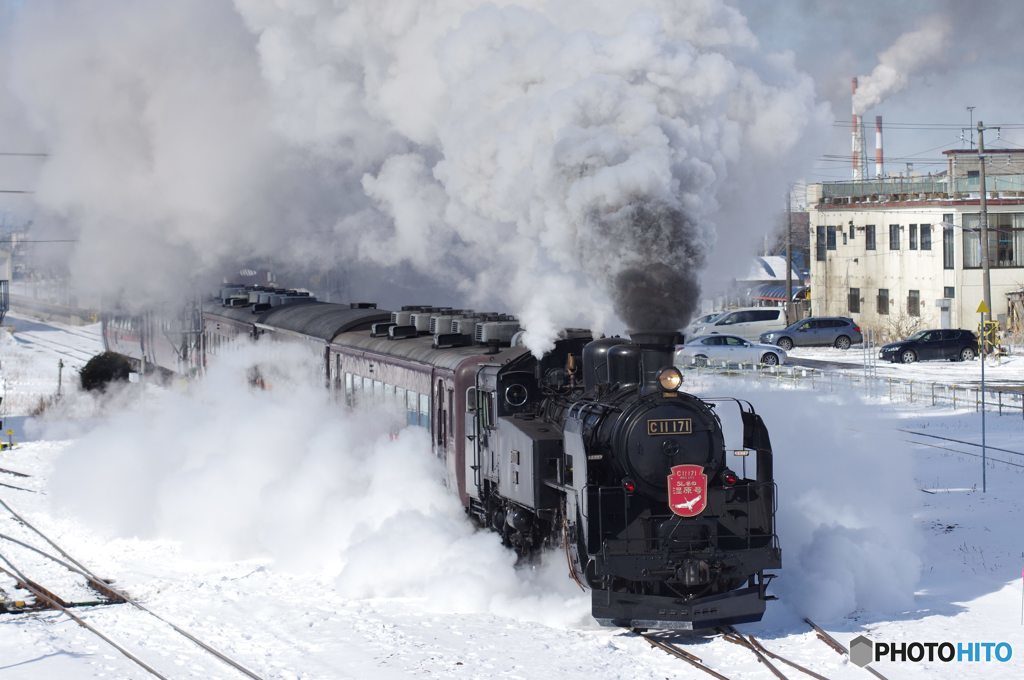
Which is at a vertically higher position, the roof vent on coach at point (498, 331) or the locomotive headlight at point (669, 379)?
the roof vent on coach at point (498, 331)

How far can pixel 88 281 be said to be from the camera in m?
30.4

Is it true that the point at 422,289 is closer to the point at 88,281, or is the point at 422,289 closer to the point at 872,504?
the point at 88,281

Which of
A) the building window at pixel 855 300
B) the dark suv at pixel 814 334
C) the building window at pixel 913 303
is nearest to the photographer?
the dark suv at pixel 814 334

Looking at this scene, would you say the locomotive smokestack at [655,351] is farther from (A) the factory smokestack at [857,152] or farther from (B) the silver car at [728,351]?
(A) the factory smokestack at [857,152]

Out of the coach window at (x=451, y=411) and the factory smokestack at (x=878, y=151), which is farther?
the factory smokestack at (x=878, y=151)

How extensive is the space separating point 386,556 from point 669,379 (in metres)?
3.98

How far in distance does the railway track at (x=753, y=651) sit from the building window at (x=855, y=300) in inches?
1525

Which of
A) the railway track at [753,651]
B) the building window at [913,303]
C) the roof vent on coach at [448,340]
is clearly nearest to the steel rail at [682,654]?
the railway track at [753,651]

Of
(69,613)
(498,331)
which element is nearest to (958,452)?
(498,331)

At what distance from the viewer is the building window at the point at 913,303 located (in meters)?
43.7

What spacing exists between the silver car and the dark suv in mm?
5479

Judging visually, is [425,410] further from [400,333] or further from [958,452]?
[958,452]

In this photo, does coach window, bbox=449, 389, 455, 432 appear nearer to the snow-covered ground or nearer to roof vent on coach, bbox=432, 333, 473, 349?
roof vent on coach, bbox=432, 333, 473, 349

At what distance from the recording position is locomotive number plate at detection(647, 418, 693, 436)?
10.0 m
